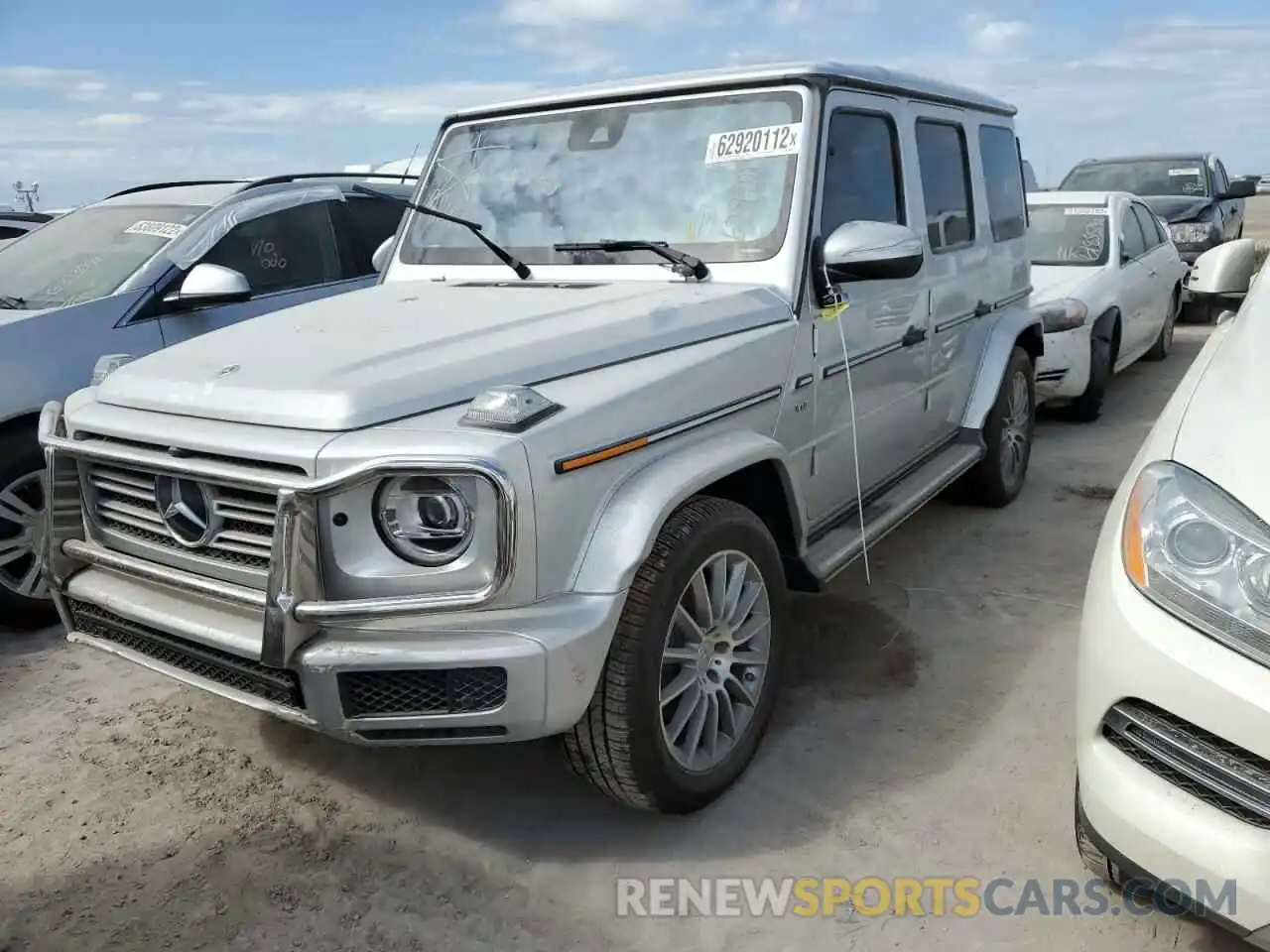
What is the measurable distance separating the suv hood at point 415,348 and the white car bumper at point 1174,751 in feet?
4.61

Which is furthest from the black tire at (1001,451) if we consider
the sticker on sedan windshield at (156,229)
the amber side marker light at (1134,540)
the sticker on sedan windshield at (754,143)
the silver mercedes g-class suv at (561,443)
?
the sticker on sedan windshield at (156,229)

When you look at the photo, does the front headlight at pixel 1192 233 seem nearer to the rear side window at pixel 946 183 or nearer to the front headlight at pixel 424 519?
the rear side window at pixel 946 183

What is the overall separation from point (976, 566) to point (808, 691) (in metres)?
1.54

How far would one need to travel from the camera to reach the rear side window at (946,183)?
4320 millimetres

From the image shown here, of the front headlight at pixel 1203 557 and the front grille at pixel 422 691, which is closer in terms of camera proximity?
the front headlight at pixel 1203 557

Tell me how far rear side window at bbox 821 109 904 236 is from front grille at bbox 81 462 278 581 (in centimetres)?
202

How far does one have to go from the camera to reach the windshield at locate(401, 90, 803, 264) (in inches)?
133

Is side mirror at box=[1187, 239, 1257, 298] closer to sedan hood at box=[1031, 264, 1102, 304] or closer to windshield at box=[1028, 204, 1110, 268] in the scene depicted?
sedan hood at box=[1031, 264, 1102, 304]

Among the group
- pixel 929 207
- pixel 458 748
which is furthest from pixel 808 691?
pixel 929 207

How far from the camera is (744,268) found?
333cm

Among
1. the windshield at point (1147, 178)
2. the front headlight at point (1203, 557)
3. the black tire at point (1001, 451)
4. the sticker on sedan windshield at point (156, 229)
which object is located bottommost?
the black tire at point (1001, 451)

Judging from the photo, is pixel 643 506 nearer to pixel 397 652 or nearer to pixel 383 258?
pixel 397 652

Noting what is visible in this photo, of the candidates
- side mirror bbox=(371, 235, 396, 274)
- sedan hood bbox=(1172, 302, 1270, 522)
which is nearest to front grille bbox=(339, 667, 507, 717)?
sedan hood bbox=(1172, 302, 1270, 522)

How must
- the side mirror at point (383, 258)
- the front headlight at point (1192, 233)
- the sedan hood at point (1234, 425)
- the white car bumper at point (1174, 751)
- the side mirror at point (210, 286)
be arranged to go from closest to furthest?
1. the white car bumper at point (1174, 751)
2. the sedan hood at point (1234, 425)
3. the side mirror at point (383, 258)
4. the side mirror at point (210, 286)
5. the front headlight at point (1192, 233)
